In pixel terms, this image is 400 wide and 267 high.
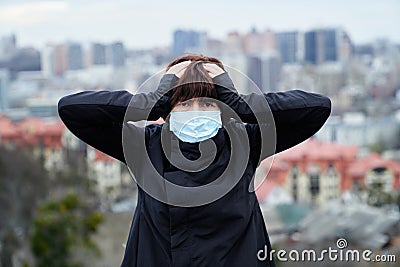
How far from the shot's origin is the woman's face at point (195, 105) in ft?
2.83

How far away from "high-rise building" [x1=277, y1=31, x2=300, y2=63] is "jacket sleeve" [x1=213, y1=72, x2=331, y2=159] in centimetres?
955

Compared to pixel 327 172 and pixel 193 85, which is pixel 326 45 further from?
pixel 193 85

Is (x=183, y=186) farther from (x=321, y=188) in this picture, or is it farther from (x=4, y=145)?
(x=321, y=188)

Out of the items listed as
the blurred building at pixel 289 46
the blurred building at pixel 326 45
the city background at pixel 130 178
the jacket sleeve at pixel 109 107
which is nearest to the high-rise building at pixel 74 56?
the city background at pixel 130 178

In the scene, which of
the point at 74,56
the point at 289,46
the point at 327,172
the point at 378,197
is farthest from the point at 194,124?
the point at 289,46

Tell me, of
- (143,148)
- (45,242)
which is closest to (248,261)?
(143,148)

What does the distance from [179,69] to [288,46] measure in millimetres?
10472

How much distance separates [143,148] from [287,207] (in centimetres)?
698

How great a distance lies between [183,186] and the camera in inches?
33.4

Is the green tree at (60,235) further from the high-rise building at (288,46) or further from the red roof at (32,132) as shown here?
the high-rise building at (288,46)

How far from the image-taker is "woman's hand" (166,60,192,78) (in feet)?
2.85

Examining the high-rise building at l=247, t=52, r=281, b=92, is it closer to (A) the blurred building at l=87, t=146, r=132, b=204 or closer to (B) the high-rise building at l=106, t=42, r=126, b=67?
(B) the high-rise building at l=106, t=42, r=126, b=67

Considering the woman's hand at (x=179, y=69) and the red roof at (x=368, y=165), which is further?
the red roof at (x=368, y=165)

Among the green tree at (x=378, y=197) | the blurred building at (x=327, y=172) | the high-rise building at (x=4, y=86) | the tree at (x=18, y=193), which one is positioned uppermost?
the high-rise building at (x=4, y=86)
